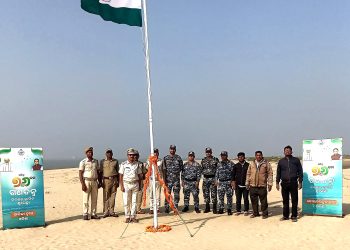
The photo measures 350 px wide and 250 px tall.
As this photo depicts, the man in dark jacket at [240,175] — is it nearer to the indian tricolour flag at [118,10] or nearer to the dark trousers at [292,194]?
the dark trousers at [292,194]

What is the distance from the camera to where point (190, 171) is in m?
11.6

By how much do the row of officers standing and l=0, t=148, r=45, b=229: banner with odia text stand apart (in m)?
1.22

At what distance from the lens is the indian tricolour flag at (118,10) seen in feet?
31.7

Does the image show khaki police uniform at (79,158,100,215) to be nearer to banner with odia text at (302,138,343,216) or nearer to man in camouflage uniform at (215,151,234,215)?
man in camouflage uniform at (215,151,234,215)

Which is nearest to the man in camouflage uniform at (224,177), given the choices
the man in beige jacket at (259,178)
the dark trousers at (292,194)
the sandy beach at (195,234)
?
the man in beige jacket at (259,178)

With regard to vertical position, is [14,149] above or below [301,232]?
above

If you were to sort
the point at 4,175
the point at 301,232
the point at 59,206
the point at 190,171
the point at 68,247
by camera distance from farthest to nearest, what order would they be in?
1. the point at 59,206
2. the point at 190,171
3. the point at 4,175
4. the point at 301,232
5. the point at 68,247

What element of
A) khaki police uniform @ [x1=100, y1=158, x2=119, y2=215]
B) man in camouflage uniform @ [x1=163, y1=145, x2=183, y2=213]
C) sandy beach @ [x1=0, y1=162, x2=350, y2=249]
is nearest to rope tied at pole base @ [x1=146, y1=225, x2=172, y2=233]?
sandy beach @ [x1=0, y1=162, x2=350, y2=249]

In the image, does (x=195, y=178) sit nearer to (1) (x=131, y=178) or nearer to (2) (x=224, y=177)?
(2) (x=224, y=177)

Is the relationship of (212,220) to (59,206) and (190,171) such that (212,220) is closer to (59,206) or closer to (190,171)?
(190,171)

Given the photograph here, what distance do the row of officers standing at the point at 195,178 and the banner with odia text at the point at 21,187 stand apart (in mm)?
1215

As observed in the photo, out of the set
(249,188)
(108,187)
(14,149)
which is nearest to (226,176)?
(249,188)

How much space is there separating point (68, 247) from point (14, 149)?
3436 mm

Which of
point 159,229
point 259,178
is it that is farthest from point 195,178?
Result: point 159,229
